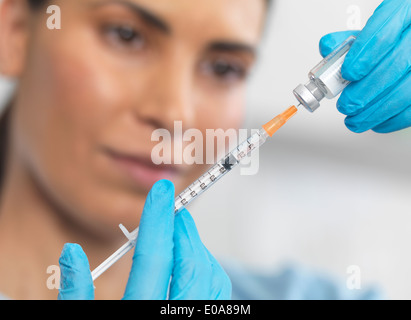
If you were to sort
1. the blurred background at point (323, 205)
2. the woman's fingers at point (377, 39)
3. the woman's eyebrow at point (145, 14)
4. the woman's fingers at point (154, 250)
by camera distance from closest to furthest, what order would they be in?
the woman's fingers at point (154, 250) < the woman's fingers at point (377, 39) < the woman's eyebrow at point (145, 14) < the blurred background at point (323, 205)

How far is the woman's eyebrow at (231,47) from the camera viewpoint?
46.6 inches

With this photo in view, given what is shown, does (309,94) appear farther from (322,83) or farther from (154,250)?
(154,250)

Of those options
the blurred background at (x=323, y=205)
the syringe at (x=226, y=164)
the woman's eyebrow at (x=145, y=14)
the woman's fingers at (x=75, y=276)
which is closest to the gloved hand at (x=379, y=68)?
the syringe at (x=226, y=164)

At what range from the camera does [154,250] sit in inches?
29.9

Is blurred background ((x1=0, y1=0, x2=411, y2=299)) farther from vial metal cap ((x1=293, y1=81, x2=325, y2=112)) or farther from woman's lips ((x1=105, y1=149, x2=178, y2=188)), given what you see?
vial metal cap ((x1=293, y1=81, x2=325, y2=112))

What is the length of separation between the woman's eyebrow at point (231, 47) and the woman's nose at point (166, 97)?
0.11 meters

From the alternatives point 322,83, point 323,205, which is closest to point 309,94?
point 322,83

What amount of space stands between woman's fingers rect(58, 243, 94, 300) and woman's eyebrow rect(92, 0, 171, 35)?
1.99 ft

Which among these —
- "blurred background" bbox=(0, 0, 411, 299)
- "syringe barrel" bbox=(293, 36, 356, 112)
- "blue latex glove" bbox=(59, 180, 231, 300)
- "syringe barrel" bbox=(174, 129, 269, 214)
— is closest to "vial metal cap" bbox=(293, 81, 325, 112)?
"syringe barrel" bbox=(293, 36, 356, 112)

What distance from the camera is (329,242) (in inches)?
93.3

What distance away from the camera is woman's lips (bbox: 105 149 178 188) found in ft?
3.70

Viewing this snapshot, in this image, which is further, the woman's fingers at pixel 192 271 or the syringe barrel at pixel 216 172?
the syringe barrel at pixel 216 172

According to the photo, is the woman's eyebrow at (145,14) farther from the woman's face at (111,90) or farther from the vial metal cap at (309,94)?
the vial metal cap at (309,94)
